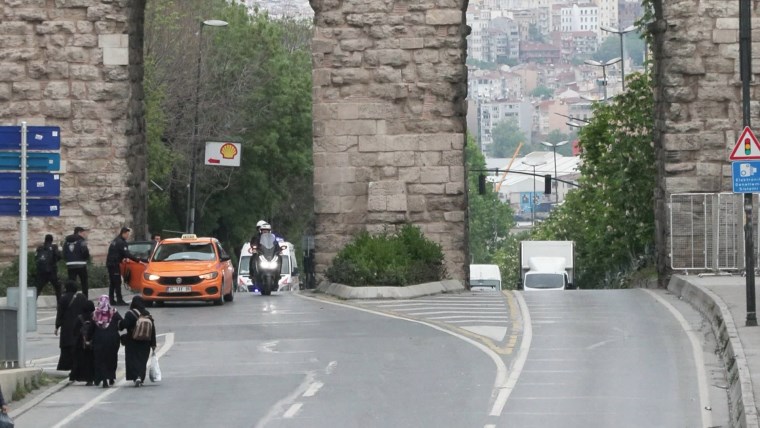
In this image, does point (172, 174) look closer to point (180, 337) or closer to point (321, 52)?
point (321, 52)

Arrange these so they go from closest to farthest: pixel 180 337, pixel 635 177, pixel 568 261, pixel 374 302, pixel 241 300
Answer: pixel 180 337
pixel 374 302
pixel 241 300
pixel 635 177
pixel 568 261

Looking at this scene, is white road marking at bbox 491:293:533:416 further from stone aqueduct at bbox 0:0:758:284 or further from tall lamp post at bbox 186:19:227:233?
tall lamp post at bbox 186:19:227:233

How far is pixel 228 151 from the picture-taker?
203 ft

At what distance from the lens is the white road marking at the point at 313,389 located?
21.6 m

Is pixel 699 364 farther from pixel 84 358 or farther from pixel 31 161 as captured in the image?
pixel 31 161

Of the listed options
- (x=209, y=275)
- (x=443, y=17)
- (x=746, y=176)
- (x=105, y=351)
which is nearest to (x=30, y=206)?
(x=105, y=351)

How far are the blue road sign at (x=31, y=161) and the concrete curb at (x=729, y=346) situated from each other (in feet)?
29.4

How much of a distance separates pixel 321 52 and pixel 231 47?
31378mm

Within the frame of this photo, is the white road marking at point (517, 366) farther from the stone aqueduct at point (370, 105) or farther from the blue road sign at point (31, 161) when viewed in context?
the blue road sign at point (31, 161)

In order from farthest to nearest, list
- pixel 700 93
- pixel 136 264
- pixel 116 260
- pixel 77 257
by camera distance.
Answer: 1. pixel 136 264
2. pixel 700 93
3. pixel 116 260
4. pixel 77 257

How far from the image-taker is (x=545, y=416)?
19641mm

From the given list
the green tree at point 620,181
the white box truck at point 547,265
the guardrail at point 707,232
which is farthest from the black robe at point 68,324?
the white box truck at point 547,265

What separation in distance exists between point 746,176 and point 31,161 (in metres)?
9.84

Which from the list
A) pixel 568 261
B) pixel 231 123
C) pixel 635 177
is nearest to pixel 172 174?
pixel 231 123
